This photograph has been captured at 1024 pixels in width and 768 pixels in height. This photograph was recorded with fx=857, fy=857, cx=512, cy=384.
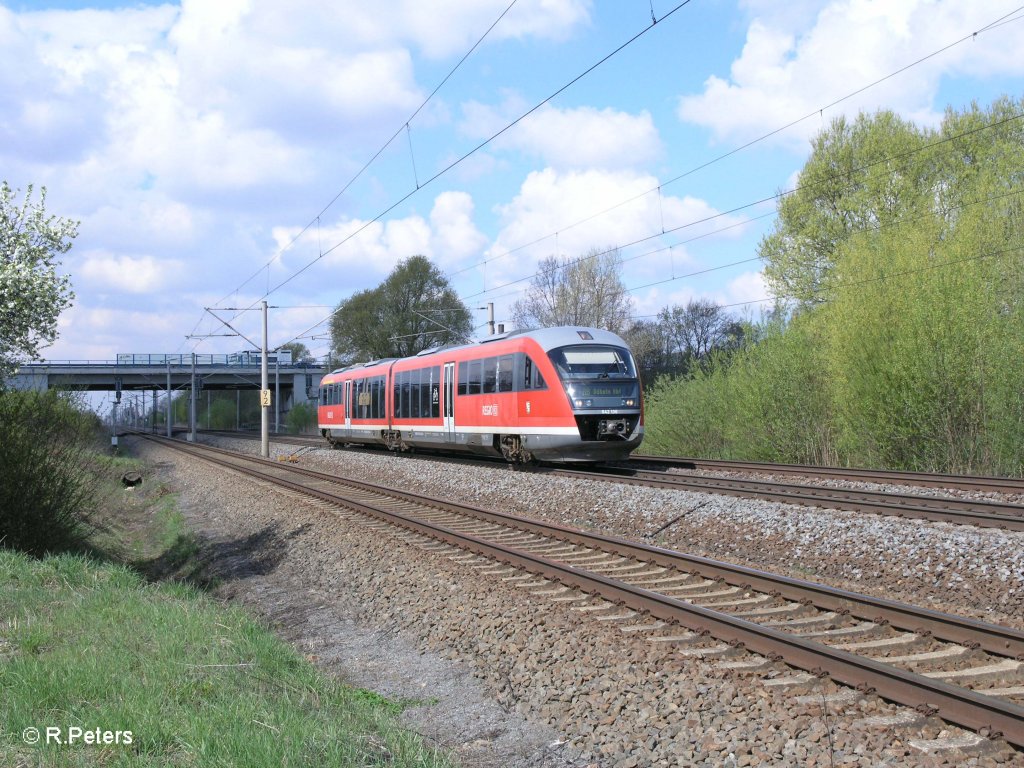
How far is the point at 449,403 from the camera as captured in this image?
23.4 meters

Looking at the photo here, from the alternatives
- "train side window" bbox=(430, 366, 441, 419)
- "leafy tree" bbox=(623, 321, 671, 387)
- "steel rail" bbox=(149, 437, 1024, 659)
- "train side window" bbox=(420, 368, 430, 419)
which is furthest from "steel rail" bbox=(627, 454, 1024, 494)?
"leafy tree" bbox=(623, 321, 671, 387)

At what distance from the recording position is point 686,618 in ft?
22.7

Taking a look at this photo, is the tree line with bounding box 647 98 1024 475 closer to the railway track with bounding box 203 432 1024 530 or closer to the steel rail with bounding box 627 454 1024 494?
the steel rail with bounding box 627 454 1024 494

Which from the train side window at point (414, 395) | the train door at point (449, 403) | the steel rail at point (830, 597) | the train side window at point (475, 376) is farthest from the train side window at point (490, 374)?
the steel rail at point (830, 597)

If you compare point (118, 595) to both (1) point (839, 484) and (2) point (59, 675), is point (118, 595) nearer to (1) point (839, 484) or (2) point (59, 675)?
(2) point (59, 675)

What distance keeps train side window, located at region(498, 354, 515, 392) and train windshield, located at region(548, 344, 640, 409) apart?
5.57ft

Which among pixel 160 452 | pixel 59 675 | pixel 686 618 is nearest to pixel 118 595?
pixel 59 675

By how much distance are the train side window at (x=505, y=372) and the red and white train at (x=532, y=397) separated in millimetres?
23

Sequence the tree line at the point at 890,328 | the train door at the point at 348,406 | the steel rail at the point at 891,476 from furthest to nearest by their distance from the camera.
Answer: the train door at the point at 348,406 → the tree line at the point at 890,328 → the steel rail at the point at 891,476

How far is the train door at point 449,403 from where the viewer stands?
2312cm

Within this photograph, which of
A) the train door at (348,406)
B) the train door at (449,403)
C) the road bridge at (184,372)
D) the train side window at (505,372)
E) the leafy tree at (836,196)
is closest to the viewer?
the train side window at (505,372)

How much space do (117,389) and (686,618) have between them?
8002cm

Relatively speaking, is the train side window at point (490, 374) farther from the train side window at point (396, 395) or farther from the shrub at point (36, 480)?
the shrub at point (36, 480)

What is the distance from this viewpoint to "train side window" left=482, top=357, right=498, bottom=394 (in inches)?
813
